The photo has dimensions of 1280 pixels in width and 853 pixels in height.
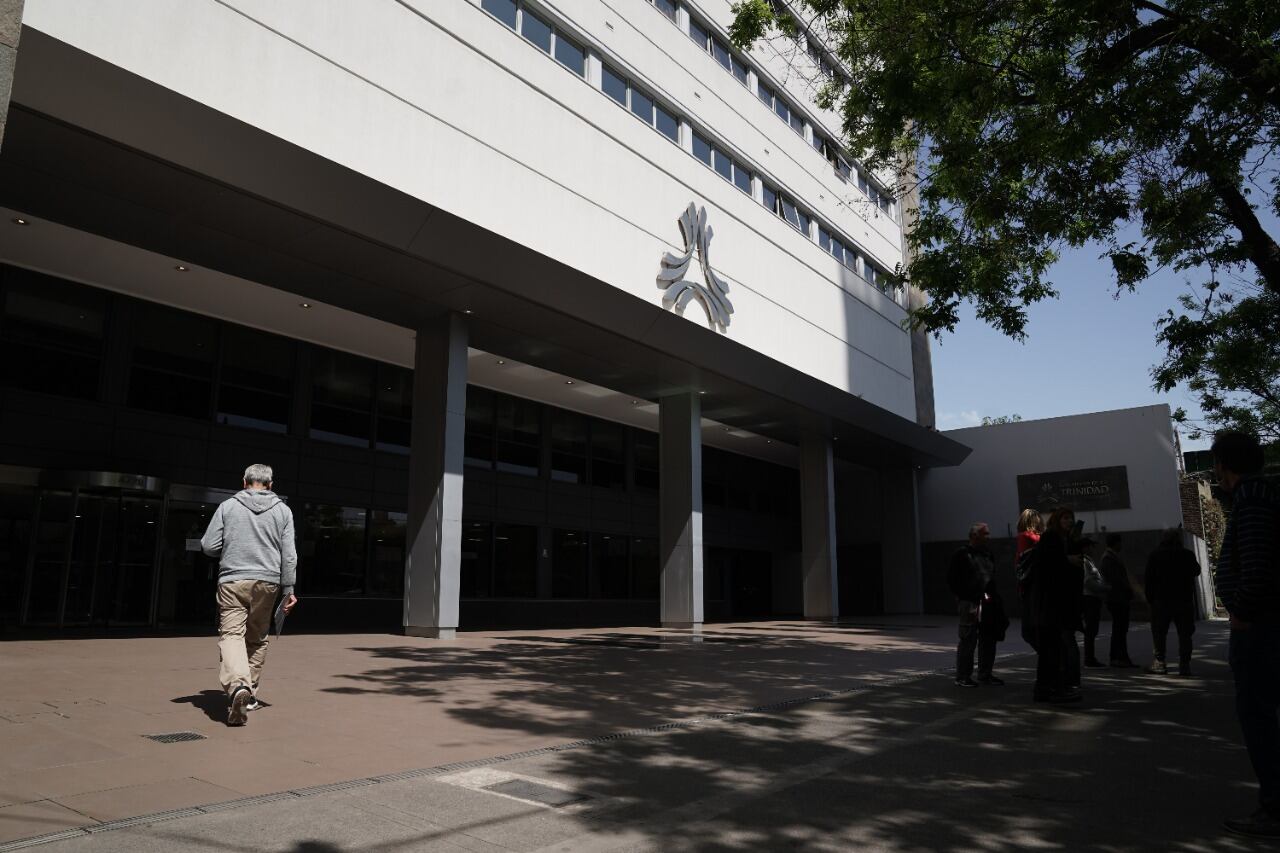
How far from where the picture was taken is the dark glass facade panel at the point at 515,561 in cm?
2289

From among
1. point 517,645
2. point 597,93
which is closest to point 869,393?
point 597,93

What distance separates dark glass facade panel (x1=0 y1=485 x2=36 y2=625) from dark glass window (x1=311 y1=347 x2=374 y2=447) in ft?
18.0

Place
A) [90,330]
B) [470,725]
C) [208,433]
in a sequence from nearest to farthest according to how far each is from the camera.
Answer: [470,725] < [90,330] < [208,433]

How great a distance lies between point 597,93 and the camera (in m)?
17.8

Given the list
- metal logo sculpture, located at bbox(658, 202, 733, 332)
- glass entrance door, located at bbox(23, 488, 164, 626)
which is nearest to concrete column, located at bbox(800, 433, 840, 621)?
metal logo sculpture, located at bbox(658, 202, 733, 332)

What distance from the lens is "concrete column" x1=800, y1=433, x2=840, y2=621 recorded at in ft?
86.1

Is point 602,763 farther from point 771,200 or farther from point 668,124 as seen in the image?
point 771,200

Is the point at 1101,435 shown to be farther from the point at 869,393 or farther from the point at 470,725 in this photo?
the point at 470,725

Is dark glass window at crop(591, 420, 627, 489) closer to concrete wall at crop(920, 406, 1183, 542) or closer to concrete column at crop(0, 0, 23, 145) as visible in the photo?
concrete wall at crop(920, 406, 1183, 542)

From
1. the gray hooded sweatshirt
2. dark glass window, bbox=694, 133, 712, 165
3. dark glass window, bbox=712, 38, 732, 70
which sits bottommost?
the gray hooded sweatshirt

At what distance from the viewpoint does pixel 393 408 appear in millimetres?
20688

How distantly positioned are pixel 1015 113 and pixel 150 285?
1431 cm

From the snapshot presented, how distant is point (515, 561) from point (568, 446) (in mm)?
3887

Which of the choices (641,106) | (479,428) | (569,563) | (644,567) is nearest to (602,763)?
(641,106)
